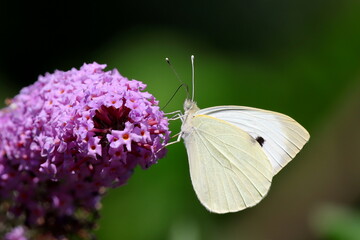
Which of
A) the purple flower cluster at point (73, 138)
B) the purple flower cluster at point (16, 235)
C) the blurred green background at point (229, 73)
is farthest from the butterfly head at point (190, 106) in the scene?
the blurred green background at point (229, 73)

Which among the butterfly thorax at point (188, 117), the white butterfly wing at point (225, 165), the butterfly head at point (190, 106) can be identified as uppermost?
the butterfly head at point (190, 106)

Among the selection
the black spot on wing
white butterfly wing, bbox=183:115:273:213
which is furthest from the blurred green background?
the black spot on wing

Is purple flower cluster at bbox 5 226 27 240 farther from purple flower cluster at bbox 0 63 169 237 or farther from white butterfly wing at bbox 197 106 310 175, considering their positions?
white butterfly wing at bbox 197 106 310 175

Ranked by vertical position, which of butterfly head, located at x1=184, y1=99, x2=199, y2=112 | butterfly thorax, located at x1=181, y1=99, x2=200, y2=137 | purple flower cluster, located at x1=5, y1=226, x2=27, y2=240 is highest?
butterfly head, located at x1=184, y1=99, x2=199, y2=112

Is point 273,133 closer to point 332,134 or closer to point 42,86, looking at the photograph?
point 42,86

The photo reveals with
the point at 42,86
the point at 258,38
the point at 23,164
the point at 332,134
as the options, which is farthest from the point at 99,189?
the point at 258,38

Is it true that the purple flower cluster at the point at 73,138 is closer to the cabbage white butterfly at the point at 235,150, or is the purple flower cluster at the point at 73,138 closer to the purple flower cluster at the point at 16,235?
the purple flower cluster at the point at 16,235
